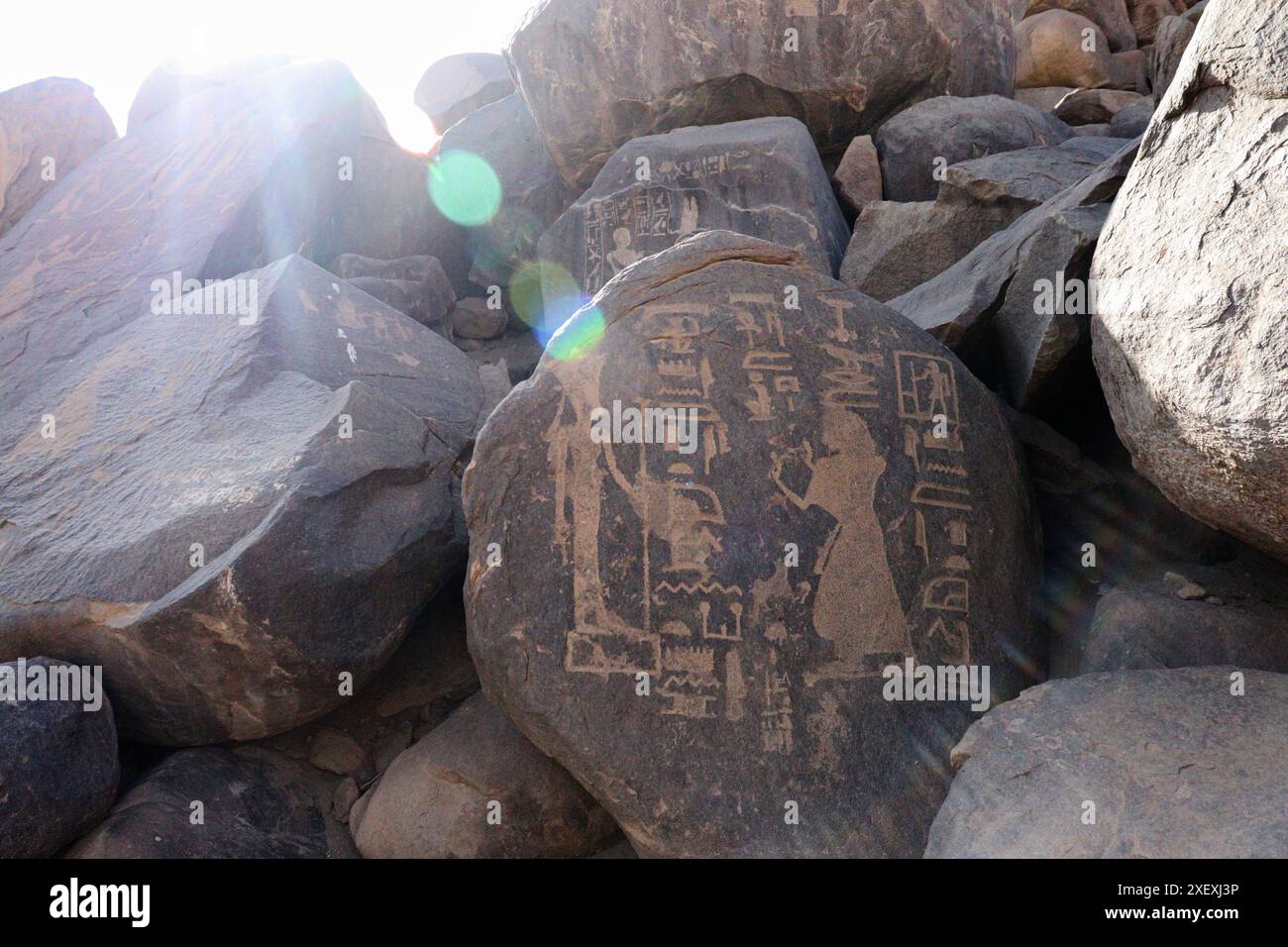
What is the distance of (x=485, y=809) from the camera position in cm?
353

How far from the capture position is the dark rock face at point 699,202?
5.73 meters

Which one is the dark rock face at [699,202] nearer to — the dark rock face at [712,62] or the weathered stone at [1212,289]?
the dark rock face at [712,62]

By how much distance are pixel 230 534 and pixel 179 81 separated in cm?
526

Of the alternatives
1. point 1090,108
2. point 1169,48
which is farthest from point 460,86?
point 1169,48

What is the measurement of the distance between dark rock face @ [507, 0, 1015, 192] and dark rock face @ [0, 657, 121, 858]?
164 inches

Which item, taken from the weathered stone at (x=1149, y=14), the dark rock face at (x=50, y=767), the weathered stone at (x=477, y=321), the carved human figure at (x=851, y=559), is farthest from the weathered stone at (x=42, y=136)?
the weathered stone at (x=1149, y=14)

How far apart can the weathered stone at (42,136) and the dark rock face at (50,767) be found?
461 centimetres

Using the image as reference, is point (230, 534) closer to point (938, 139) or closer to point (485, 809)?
point (485, 809)

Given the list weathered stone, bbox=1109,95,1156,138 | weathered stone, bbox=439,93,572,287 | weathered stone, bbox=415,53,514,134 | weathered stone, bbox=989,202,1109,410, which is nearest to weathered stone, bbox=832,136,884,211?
weathered stone, bbox=1109,95,1156,138

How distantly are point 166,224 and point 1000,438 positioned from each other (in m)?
4.60

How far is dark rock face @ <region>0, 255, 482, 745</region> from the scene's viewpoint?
11.4 feet

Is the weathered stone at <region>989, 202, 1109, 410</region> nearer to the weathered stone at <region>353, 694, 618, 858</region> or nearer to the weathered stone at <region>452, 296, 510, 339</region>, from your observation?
the weathered stone at <region>353, 694, 618, 858</region>

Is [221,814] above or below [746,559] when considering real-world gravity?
below
